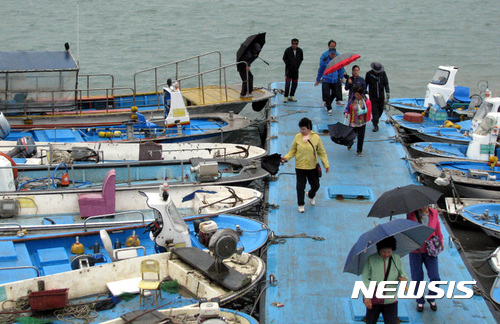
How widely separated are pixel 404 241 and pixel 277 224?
3.73 m

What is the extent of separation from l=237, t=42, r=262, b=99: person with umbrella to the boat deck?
167 cm

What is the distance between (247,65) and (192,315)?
10297mm

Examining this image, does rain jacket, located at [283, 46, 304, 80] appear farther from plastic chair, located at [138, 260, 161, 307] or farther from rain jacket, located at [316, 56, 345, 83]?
plastic chair, located at [138, 260, 161, 307]

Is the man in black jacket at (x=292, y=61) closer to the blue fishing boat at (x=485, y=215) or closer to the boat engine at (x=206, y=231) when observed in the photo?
the blue fishing boat at (x=485, y=215)

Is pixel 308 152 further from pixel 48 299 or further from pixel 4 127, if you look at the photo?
pixel 4 127

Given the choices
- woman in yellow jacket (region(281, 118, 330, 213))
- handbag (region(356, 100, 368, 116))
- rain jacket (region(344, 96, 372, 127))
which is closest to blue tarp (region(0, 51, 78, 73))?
rain jacket (region(344, 96, 372, 127))

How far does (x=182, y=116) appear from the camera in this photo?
15031 mm

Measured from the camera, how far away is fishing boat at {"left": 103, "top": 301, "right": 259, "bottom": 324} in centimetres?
723

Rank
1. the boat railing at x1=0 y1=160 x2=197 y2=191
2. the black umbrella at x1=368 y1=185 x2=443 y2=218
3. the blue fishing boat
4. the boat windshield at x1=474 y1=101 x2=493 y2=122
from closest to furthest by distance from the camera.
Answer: the black umbrella at x1=368 y1=185 x2=443 y2=218 → the blue fishing boat → the boat railing at x1=0 y1=160 x2=197 y2=191 → the boat windshield at x1=474 y1=101 x2=493 y2=122

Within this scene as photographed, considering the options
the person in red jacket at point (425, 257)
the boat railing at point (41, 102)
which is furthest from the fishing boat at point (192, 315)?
the boat railing at point (41, 102)

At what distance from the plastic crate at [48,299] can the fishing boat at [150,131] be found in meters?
6.75

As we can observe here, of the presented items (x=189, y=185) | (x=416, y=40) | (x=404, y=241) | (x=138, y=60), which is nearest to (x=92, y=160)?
(x=189, y=185)

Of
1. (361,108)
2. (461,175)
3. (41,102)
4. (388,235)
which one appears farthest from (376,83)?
(388,235)

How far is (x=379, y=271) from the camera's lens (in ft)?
23.0
